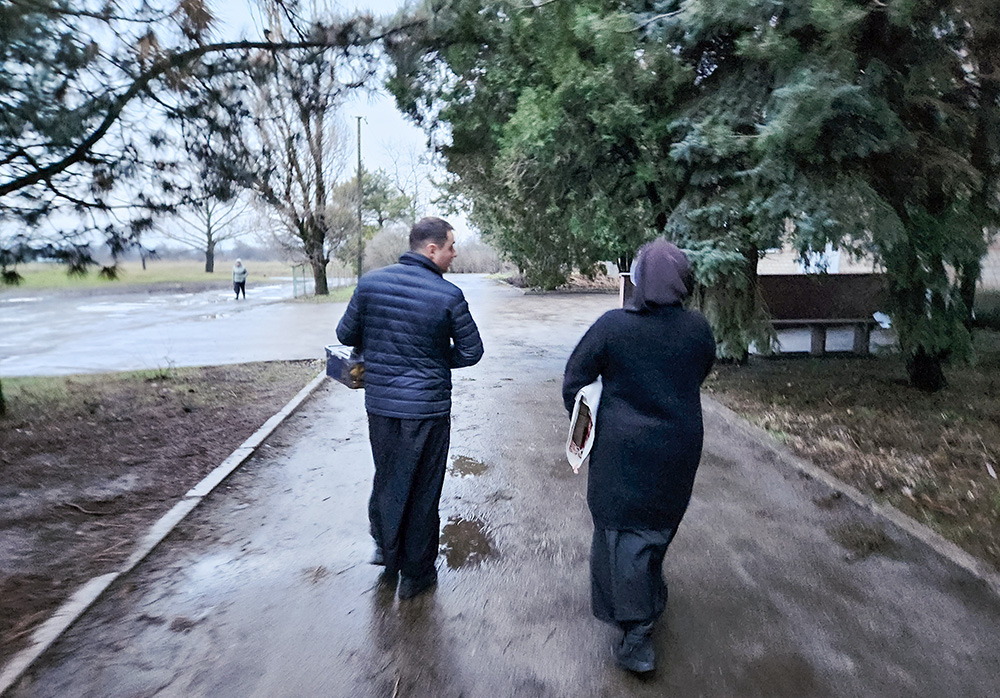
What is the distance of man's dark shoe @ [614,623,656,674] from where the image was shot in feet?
10.3

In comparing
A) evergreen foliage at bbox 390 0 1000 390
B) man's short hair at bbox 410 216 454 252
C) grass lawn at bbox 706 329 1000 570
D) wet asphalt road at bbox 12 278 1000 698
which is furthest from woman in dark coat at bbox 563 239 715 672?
evergreen foliage at bbox 390 0 1000 390

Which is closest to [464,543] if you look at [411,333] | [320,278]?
[411,333]

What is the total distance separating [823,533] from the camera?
15.6ft

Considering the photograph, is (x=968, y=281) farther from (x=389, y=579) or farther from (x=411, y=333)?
(x=389, y=579)

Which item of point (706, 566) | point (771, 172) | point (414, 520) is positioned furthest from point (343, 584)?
point (771, 172)

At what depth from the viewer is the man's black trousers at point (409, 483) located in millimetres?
3713

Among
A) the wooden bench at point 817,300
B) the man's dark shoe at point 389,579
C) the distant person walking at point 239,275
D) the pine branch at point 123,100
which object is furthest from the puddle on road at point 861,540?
the distant person walking at point 239,275

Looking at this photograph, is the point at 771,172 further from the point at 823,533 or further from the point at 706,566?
the point at 706,566

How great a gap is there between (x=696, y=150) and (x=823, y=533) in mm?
4580

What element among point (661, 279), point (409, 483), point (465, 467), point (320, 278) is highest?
point (661, 279)

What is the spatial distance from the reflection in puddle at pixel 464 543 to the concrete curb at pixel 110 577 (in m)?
1.86

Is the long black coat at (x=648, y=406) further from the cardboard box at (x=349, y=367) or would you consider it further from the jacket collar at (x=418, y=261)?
the cardboard box at (x=349, y=367)

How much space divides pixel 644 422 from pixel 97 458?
550 centimetres

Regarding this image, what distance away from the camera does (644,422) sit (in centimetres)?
307
